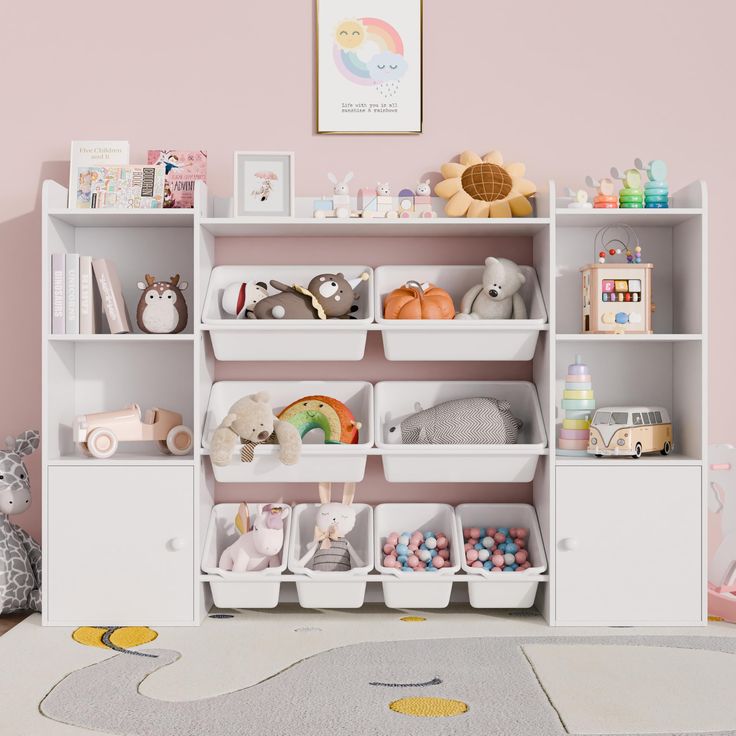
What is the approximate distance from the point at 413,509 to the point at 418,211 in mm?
988

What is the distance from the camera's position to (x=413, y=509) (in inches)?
112

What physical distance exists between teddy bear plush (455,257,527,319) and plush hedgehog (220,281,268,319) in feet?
2.10

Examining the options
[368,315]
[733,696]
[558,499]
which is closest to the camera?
[733,696]

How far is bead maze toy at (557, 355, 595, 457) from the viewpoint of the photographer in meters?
2.67

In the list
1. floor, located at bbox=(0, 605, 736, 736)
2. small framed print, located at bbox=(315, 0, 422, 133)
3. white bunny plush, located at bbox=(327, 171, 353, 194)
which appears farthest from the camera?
small framed print, located at bbox=(315, 0, 422, 133)

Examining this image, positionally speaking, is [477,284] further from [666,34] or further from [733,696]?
[733,696]

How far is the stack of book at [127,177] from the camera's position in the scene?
271cm

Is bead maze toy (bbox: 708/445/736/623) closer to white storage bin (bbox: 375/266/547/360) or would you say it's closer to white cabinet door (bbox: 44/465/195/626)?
white storage bin (bbox: 375/266/547/360)

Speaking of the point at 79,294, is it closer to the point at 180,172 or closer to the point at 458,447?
the point at 180,172

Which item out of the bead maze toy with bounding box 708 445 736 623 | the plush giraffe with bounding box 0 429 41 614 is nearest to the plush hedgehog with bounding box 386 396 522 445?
the bead maze toy with bounding box 708 445 736 623

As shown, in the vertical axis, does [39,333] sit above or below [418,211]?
below

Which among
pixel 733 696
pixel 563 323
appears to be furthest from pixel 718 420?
pixel 733 696

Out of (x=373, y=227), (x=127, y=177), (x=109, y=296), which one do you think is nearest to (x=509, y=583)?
(x=373, y=227)

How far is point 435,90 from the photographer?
9.50 feet
